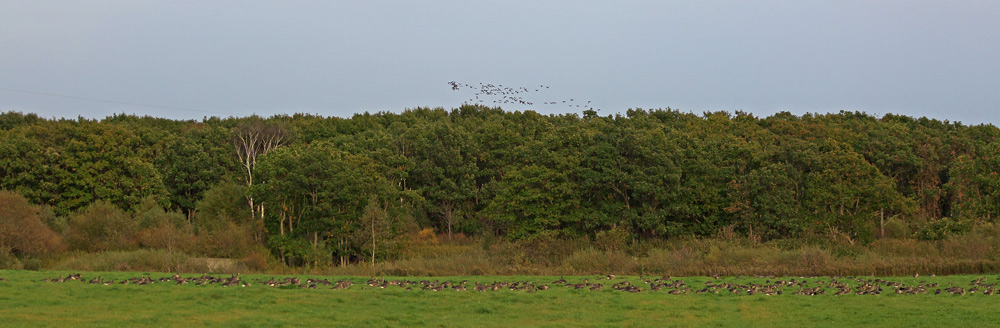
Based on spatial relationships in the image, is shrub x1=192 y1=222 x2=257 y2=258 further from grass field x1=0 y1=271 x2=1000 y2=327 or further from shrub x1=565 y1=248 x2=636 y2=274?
shrub x1=565 y1=248 x2=636 y2=274

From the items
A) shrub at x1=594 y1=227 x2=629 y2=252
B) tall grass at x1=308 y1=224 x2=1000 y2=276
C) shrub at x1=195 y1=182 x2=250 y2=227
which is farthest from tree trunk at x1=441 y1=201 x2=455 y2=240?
shrub at x1=594 y1=227 x2=629 y2=252

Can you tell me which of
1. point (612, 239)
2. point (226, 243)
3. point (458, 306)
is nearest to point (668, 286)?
point (458, 306)

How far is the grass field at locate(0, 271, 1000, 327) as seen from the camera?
22.5 m

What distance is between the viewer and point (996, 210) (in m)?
52.8

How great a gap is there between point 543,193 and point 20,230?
35.3 metres

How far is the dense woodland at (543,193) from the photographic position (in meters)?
55.8

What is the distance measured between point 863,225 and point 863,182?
3.16 m

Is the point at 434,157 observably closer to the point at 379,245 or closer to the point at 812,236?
the point at 379,245

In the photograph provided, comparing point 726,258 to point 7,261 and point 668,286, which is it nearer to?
point 668,286

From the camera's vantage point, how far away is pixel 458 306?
26703 mm

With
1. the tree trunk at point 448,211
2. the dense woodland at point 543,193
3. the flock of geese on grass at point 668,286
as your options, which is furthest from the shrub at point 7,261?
the tree trunk at point 448,211

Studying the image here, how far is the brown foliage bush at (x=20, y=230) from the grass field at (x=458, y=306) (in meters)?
17.8

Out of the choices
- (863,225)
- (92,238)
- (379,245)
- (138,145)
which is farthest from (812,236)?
(138,145)

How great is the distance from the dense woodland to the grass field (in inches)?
949
